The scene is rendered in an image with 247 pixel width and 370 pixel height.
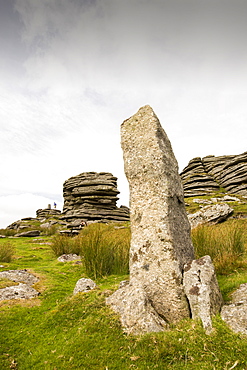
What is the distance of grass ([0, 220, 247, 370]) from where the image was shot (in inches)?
130

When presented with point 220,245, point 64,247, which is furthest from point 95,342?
point 64,247

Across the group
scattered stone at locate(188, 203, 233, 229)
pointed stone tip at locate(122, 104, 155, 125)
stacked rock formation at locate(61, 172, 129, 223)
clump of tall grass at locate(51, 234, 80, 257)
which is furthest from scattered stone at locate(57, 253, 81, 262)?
stacked rock formation at locate(61, 172, 129, 223)

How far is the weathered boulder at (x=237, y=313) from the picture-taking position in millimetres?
3818

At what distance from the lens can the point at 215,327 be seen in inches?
151

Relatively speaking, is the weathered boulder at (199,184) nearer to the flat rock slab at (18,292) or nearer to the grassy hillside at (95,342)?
the flat rock slab at (18,292)

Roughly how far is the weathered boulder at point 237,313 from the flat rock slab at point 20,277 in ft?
17.2

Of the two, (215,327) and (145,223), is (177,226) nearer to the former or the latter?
(145,223)

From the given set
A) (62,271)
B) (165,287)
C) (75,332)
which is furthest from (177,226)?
(62,271)

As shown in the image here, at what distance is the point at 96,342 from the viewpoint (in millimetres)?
3846

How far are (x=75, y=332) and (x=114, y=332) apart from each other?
710 mm

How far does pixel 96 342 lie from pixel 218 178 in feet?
165

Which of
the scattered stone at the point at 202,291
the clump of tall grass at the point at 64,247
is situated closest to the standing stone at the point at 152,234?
the scattered stone at the point at 202,291

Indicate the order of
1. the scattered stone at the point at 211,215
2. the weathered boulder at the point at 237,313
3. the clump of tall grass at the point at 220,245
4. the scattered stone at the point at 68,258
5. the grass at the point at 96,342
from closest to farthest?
the grass at the point at 96,342
the weathered boulder at the point at 237,313
the clump of tall grass at the point at 220,245
the scattered stone at the point at 68,258
the scattered stone at the point at 211,215

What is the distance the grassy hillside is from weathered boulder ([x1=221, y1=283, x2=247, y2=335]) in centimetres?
15
